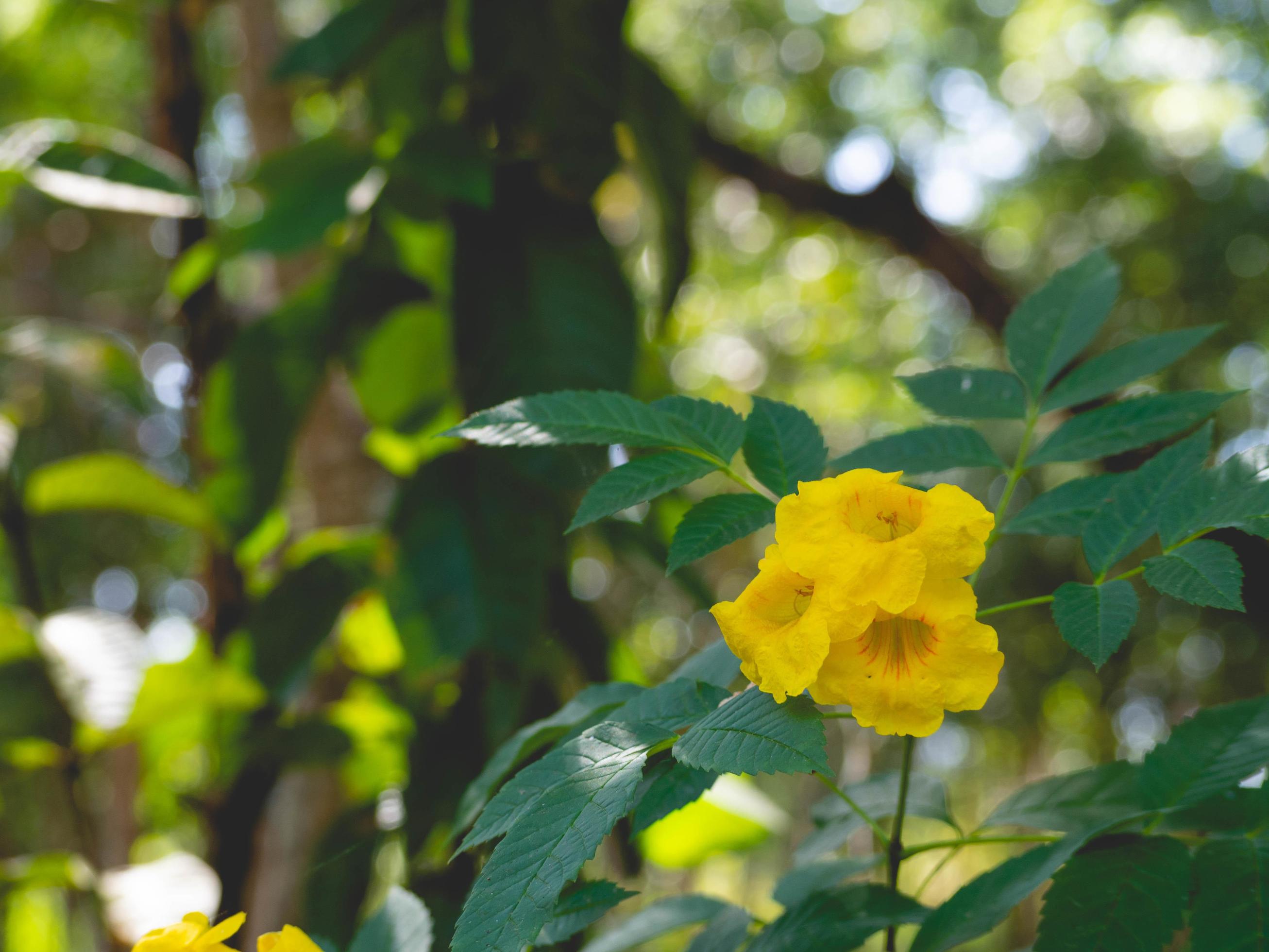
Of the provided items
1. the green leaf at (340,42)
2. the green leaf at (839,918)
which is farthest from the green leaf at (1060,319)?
the green leaf at (340,42)

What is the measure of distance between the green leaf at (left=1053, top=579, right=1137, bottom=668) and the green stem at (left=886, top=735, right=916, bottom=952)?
88 millimetres

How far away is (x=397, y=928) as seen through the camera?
44 centimetres

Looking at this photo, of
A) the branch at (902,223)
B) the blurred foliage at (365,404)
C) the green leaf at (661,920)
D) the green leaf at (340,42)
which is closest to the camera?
the green leaf at (661,920)

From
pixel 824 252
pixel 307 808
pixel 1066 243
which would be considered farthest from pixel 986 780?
pixel 307 808

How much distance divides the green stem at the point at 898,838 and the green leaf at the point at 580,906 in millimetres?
138

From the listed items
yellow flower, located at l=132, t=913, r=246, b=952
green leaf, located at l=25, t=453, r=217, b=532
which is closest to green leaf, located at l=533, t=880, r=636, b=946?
yellow flower, located at l=132, t=913, r=246, b=952

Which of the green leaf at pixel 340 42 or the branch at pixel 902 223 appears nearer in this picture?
the green leaf at pixel 340 42

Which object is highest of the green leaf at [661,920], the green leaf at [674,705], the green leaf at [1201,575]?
the green leaf at [1201,575]

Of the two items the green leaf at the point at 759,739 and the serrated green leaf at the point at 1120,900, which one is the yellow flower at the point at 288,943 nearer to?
the green leaf at the point at 759,739

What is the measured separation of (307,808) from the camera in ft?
4.34

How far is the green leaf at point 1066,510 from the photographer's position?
0.47 m

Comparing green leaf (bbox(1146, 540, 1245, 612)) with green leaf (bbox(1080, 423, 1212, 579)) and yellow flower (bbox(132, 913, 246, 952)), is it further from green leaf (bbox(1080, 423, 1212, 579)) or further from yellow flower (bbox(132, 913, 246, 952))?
yellow flower (bbox(132, 913, 246, 952))

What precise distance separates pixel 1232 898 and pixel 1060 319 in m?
0.35

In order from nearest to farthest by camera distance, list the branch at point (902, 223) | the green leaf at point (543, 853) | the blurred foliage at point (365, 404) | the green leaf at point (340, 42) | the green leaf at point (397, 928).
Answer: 1. the green leaf at point (543, 853)
2. the green leaf at point (397, 928)
3. the blurred foliage at point (365, 404)
4. the green leaf at point (340, 42)
5. the branch at point (902, 223)
